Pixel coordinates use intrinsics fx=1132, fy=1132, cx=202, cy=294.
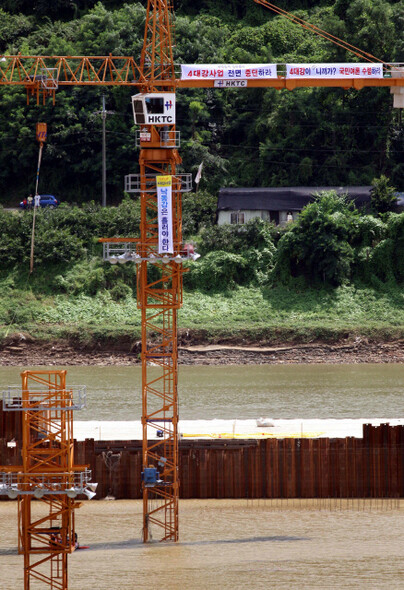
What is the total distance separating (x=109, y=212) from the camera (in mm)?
86500

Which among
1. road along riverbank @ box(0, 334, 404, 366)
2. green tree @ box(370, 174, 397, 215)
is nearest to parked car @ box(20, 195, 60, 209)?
road along riverbank @ box(0, 334, 404, 366)

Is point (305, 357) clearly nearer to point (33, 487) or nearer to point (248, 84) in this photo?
point (248, 84)

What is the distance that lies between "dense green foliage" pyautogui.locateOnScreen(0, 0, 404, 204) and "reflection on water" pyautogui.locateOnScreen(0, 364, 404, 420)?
26.8m

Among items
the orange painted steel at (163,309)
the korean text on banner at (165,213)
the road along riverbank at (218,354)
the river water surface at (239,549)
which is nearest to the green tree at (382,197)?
the road along riverbank at (218,354)

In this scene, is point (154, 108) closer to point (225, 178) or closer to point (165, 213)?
point (165, 213)

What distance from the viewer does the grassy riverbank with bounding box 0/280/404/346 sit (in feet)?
247

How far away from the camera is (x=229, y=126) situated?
322 feet

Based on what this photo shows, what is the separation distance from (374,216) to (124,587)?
58.2 metres

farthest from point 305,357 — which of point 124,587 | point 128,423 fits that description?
point 124,587

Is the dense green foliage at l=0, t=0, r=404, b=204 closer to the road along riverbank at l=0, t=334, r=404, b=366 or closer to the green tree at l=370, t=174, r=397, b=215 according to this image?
the green tree at l=370, t=174, r=397, b=215

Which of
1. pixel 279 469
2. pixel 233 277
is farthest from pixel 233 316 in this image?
pixel 279 469

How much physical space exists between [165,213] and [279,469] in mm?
9921

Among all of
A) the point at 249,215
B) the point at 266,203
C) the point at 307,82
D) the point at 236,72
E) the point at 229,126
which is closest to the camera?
the point at 236,72

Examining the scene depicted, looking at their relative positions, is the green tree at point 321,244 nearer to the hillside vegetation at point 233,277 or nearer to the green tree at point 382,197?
the hillside vegetation at point 233,277
